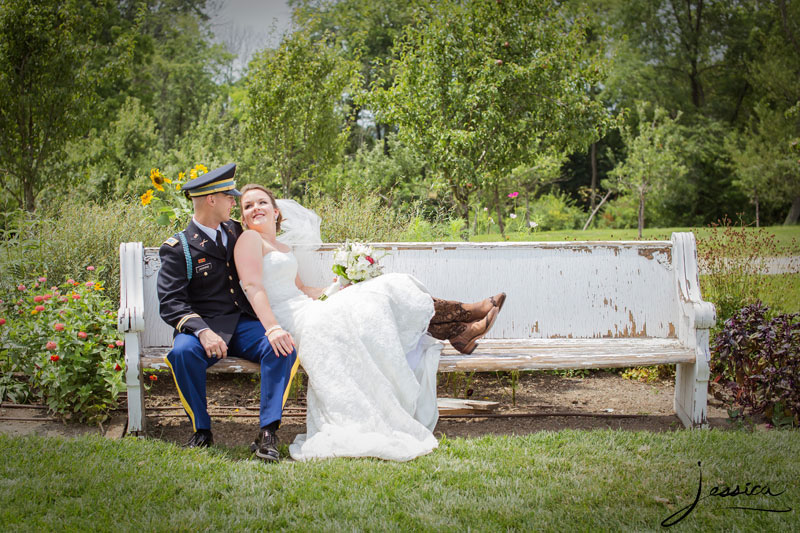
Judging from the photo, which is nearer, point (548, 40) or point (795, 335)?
point (795, 335)

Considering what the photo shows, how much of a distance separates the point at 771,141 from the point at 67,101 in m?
20.8

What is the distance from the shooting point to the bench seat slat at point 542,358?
11.8 feet

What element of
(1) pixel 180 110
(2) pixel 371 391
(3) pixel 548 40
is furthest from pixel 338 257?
(1) pixel 180 110

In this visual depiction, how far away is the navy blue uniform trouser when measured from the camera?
3371 millimetres

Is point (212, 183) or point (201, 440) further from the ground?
point (212, 183)

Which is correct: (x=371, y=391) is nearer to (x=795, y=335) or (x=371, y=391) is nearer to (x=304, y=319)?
(x=304, y=319)

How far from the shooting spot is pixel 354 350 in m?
3.48

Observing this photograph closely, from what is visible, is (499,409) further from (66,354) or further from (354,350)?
(66,354)

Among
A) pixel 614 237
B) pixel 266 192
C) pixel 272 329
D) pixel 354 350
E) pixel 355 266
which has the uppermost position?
pixel 266 192

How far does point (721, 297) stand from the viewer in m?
5.18

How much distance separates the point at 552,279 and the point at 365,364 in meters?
1.54

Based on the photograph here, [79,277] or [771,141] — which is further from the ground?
[771,141]

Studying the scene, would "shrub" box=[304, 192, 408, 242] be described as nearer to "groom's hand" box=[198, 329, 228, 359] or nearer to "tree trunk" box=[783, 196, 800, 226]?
"groom's hand" box=[198, 329, 228, 359]

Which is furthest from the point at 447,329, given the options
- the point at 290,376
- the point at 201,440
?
the point at 201,440
